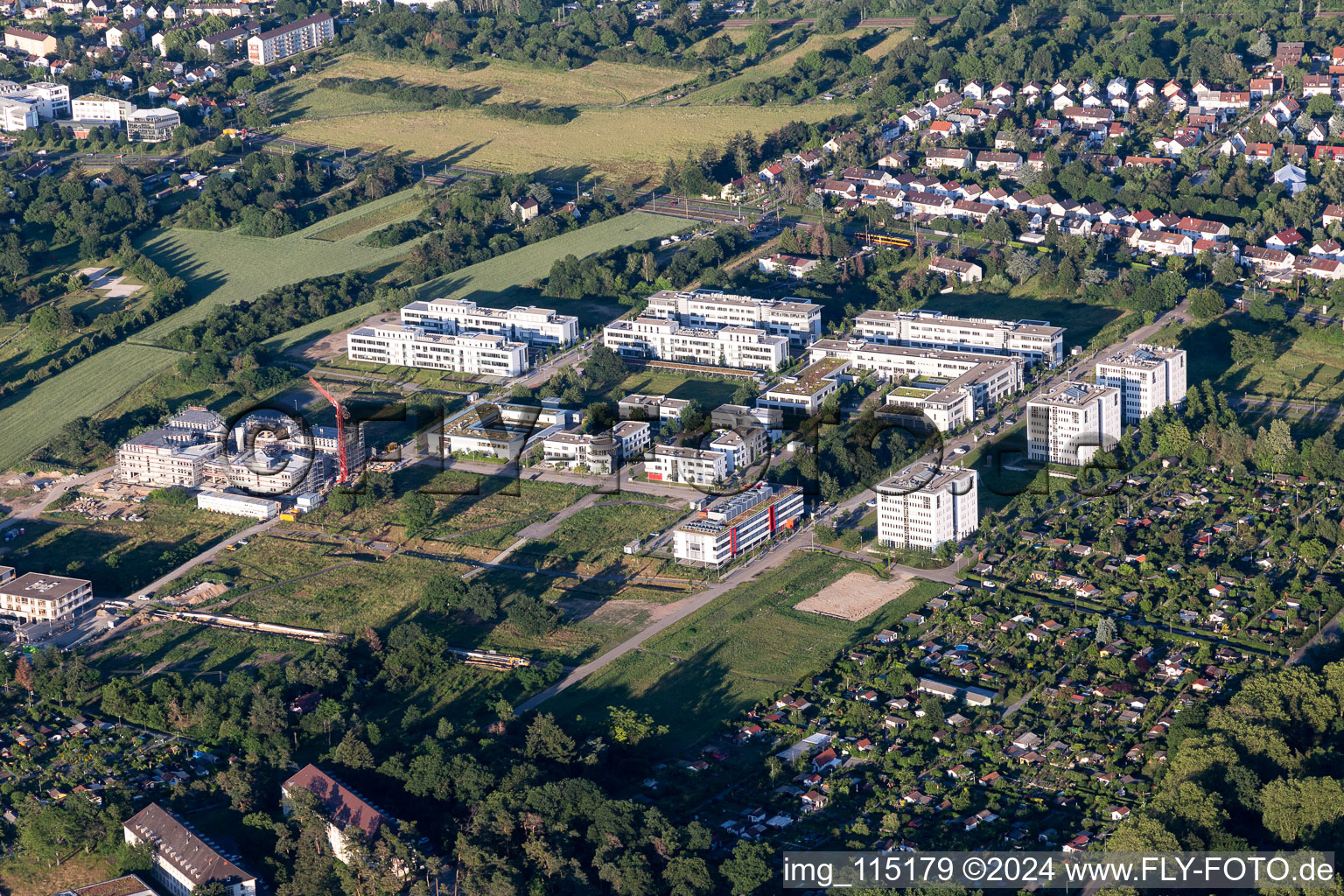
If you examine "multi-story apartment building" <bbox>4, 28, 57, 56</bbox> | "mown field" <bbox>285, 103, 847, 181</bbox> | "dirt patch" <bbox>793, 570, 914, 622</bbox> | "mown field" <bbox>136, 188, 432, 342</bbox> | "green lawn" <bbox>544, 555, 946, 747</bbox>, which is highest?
"multi-story apartment building" <bbox>4, 28, 57, 56</bbox>

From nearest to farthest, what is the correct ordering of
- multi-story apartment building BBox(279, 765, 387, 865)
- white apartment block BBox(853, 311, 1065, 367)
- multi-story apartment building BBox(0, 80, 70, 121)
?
multi-story apartment building BBox(279, 765, 387, 865) < white apartment block BBox(853, 311, 1065, 367) < multi-story apartment building BBox(0, 80, 70, 121)

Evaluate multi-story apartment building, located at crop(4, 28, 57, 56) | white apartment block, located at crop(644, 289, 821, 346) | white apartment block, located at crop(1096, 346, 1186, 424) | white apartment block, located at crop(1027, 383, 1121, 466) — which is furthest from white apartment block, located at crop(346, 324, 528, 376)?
multi-story apartment building, located at crop(4, 28, 57, 56)

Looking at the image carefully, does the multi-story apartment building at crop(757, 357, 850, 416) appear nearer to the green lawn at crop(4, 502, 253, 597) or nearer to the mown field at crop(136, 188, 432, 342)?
the green lawn at crop(4, 502, 253, 597)

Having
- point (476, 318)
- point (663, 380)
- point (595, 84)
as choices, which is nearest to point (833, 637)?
point (663, 380)

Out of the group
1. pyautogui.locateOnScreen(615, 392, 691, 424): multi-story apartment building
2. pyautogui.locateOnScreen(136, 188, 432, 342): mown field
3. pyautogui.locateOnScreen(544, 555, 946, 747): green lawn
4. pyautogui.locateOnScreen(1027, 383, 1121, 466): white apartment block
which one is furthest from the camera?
pyautogui.locateOnScreen(136, 188, 432, 342): mown field

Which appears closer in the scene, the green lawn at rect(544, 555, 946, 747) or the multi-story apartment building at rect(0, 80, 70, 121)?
the green lawn at rect(544, 555, 946, 747)

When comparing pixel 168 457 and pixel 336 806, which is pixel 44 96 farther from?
pixel 336 806

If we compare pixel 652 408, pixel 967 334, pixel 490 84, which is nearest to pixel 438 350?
pixel 652 408
